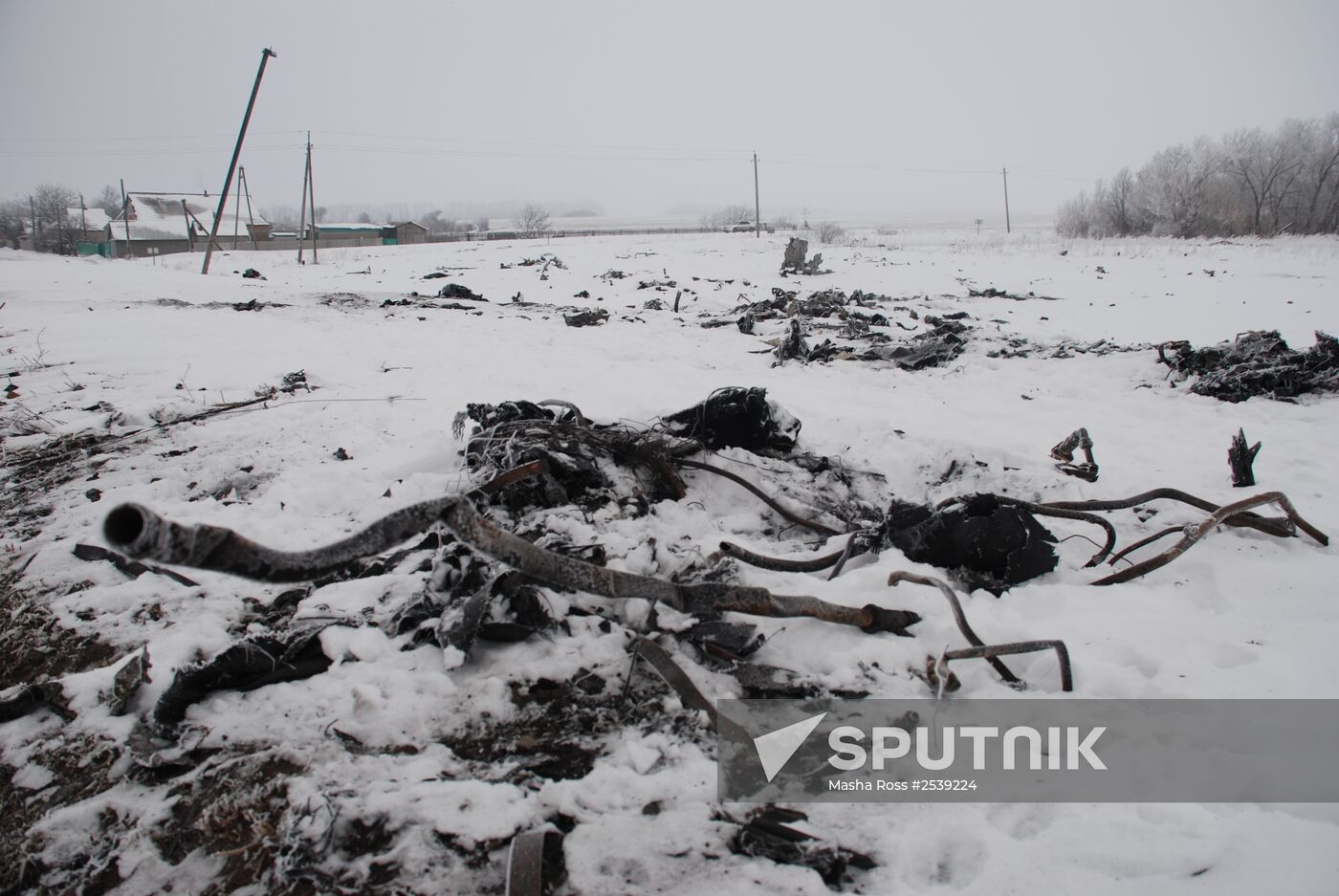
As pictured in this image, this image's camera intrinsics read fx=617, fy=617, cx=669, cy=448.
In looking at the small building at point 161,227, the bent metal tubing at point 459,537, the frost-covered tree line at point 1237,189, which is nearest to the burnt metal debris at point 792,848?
the bent metal tubing at point 459,537

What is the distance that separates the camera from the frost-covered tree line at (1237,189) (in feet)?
107

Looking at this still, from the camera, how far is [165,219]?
47.5 m

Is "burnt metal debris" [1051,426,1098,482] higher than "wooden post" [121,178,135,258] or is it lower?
lower

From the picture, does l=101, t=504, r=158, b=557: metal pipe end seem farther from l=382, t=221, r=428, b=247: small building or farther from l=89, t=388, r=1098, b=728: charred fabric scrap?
l=382, t=221, r=428, b=247: small building

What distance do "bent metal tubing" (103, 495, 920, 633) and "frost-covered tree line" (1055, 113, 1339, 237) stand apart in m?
41.5

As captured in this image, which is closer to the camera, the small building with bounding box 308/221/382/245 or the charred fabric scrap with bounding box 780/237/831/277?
the charred fabric scrap with bounding box 780/237/831/277

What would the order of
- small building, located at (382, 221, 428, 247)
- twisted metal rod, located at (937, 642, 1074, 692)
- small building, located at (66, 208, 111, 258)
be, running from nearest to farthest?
twisted metal rod, located at (937, 642, 1074, 692)
small building, located at (66, 208, 111, 258)
small building, located at (382, 221, 428, 247)

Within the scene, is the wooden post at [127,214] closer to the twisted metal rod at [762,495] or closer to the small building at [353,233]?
the small building at [353,233]

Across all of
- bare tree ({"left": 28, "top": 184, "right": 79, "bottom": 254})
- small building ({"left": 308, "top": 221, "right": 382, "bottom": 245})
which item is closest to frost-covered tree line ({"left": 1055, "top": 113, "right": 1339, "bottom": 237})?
small building ({"left": 308, "top": 221, "right": 382, "bottom": 245})

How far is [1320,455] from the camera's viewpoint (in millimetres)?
3535

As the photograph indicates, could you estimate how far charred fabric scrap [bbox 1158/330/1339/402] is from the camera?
477cm

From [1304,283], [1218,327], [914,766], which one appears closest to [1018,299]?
[1218,327]

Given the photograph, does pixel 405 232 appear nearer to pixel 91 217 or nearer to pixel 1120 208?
pixel 91 217

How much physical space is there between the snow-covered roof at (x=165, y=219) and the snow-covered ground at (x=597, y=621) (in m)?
52.5
